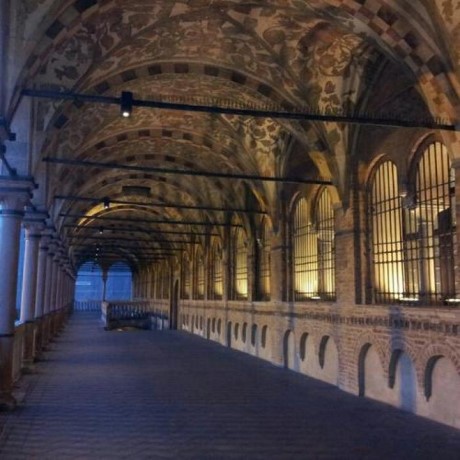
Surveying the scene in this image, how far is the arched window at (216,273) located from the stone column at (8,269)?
54.4 ft

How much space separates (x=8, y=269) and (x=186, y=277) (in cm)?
2499

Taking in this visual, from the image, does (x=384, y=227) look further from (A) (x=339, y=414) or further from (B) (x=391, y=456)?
(B) (x=391, y=456)

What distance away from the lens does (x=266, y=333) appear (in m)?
18.2

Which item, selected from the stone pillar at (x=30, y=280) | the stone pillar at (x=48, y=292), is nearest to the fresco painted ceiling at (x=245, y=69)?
the stone pillar at (x=30, y=280)

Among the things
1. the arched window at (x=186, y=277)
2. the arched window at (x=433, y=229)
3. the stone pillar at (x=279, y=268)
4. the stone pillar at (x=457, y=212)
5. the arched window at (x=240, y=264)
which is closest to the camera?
the stone pillar at (x=457, y=212)

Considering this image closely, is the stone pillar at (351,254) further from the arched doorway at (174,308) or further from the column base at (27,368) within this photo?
the arched doorway at (174,308)

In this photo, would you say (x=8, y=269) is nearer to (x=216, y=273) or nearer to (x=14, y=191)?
(x=14, y=191)

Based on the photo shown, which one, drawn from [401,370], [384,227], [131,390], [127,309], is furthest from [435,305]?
[127,309]

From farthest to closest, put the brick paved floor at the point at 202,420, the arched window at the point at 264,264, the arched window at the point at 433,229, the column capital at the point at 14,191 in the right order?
the arched window at the point at 264,264 < the column capital at the point at 14,191 < the arched window at the point at 433,229 < the brick paved floor at the point at 202,420

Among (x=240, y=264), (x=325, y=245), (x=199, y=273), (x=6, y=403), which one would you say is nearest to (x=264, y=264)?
(x=240, y=264)

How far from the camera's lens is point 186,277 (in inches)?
1371

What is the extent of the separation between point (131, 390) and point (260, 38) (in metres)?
8.00

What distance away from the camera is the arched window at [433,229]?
9961mm

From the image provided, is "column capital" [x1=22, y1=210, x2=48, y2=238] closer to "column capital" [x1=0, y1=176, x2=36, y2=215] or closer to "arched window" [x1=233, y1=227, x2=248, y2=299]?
"column capital" [x1=0, y1=176, x2=36, y2=215]
